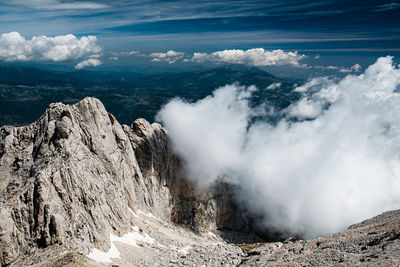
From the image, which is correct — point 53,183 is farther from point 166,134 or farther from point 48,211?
point 166,134

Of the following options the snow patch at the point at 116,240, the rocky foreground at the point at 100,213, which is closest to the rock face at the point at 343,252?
the rocky foreground at the point at 100,213

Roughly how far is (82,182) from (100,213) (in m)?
9.25

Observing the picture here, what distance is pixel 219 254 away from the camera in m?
72.4

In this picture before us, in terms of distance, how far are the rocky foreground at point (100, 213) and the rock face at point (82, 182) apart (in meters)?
0.24

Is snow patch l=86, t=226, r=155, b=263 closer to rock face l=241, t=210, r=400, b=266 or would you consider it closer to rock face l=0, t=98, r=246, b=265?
rock face l=0, t=98, r=246, b=265

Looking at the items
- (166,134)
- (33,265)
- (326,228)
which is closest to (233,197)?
(166,134)

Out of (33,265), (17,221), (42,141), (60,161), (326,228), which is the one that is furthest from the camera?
(326,228)

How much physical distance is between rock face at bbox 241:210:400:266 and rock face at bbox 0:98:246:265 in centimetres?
3857

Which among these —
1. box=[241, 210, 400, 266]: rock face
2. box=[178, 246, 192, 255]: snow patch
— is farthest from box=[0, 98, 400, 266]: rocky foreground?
box=[178, 246, 192, 255]: snow patch

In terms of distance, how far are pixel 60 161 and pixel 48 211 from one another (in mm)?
16032

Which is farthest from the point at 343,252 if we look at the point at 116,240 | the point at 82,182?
the point at 82,182

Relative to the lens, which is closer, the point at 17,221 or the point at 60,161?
the point at 17,221

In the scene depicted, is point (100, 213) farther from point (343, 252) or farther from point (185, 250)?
point (343, 252)

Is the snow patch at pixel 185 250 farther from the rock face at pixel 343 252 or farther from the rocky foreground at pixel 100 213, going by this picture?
the rock face at pixel 343 252
